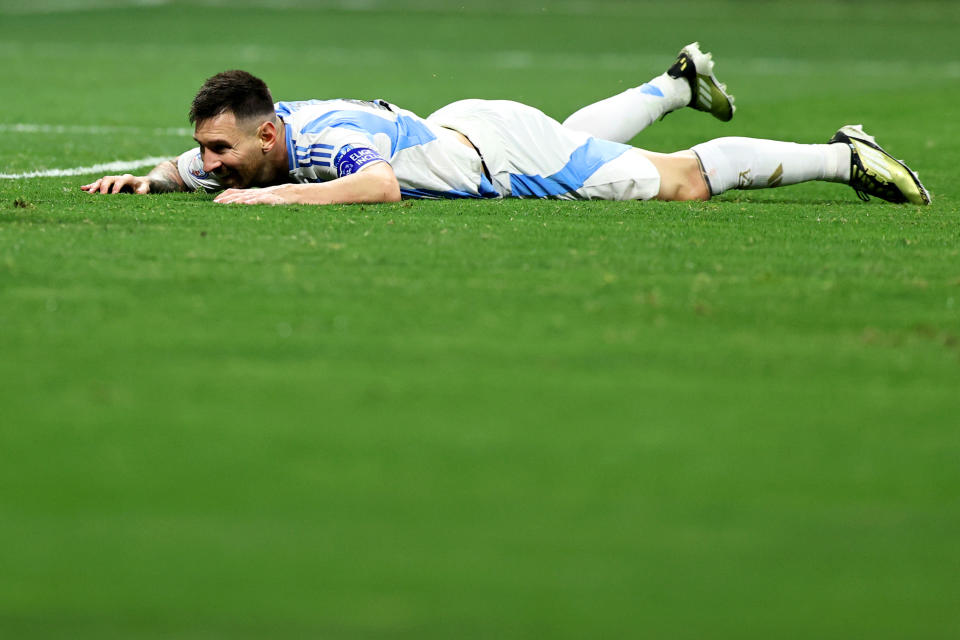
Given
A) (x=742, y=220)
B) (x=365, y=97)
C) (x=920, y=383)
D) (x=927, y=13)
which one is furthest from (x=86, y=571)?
(x=927, y=13)

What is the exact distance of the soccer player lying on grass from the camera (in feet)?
14.0

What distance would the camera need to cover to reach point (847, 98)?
10.1 metres

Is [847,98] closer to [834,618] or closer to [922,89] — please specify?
[922,89]

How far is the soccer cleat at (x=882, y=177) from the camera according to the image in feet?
15.2

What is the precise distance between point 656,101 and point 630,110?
0.15 meters

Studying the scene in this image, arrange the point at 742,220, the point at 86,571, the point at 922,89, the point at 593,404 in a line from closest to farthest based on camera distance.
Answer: the point at 86,571
the point at 593,404
the point at 742,220
the point at 922,89

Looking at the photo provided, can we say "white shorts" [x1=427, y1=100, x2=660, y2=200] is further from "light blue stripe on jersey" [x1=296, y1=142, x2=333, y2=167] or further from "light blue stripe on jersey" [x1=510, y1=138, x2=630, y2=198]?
"light blue stripe on jersey" [x1=296, y1=142, x2=333, y2=167]

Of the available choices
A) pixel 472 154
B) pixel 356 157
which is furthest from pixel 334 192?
pixel 472 154

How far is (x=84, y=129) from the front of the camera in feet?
24.2

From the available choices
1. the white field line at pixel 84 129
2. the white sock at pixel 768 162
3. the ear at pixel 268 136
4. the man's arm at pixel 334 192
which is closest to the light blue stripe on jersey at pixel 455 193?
the man's arm at pixel 334 192

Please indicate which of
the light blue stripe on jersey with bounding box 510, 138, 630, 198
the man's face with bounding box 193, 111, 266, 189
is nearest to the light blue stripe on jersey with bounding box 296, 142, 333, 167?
the man's face with bounding box 193, 111, 266, 189

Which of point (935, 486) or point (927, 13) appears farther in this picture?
point (927, 13)

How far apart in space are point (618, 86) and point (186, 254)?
8.84 metres

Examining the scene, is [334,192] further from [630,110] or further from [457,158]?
[630,110]
